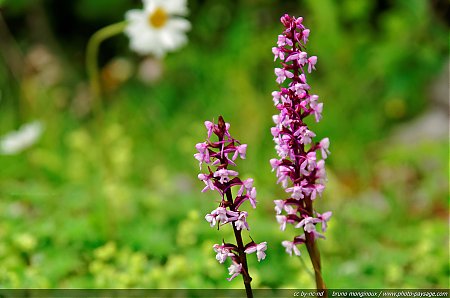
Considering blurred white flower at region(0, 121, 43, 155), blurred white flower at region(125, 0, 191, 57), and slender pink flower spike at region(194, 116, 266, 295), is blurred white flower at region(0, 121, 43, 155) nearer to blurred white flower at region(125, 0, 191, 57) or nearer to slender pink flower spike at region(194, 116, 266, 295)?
blurred white flower at region(125, 0, 191, 57)

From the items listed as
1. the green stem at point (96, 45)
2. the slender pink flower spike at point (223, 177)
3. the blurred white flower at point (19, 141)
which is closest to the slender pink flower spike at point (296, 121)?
the slender pink flower spike at point (223, 177)

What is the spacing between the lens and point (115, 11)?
5.05 metres

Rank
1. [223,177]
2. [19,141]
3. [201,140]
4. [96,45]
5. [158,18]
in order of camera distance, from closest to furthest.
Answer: [223,177]
[96,45]
[158,18]
[19,141]
[201,140]

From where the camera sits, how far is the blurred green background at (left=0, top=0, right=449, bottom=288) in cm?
267

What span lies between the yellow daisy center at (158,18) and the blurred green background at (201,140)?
1.71ft

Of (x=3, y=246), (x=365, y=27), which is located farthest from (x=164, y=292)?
(x=365, y=27)

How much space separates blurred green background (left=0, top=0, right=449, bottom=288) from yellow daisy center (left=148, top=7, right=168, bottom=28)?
1.71 ft

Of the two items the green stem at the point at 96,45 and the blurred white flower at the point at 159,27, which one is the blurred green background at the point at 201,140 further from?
the blurred white flower at the point at 159,27

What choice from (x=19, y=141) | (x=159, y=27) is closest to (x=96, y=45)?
(x=159, y=27)

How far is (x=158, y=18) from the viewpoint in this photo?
3.01 meters

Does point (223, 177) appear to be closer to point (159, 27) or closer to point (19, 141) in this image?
point (159, 27)

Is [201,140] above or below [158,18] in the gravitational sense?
below

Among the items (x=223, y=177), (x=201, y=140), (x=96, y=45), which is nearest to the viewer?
(x=223, y=177)

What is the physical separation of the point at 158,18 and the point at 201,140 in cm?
108
